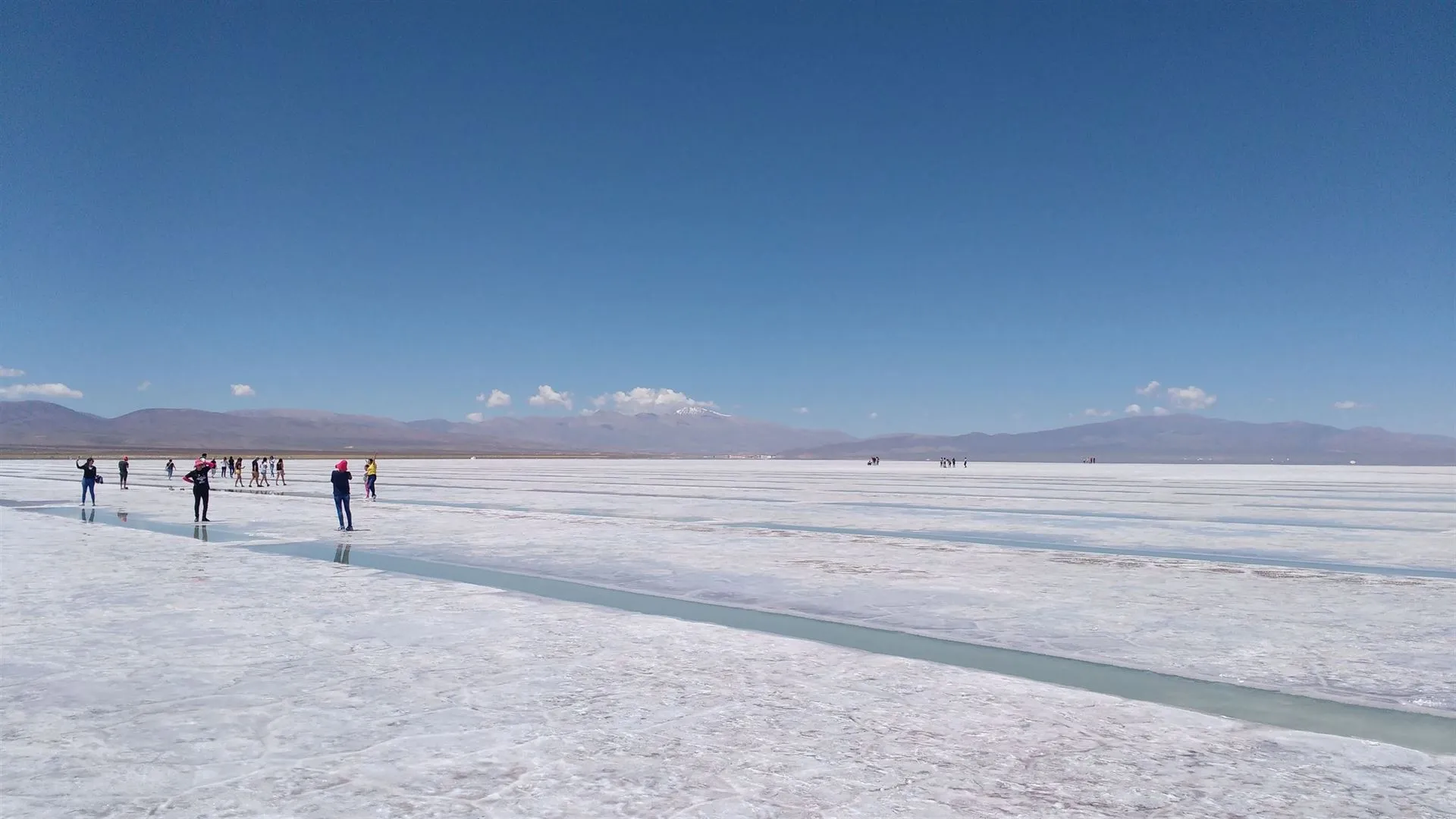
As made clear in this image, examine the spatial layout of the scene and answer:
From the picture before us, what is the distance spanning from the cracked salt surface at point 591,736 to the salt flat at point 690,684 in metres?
0.03

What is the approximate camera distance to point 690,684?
748cm

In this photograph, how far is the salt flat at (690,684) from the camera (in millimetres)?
5156

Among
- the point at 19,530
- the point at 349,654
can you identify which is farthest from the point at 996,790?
the point at 19,530

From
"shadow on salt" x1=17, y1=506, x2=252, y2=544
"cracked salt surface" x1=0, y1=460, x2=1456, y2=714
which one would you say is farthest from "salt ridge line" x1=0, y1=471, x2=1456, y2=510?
"shadow on salt" x1=17, y1=506, x2=252, y2=544

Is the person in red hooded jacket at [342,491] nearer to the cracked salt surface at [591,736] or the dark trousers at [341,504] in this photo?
the dark trousers at [341,504]

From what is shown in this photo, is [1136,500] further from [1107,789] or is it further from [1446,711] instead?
[1107,789]

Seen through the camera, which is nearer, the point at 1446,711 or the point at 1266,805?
the point at 1266,805

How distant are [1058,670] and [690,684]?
10.9ft

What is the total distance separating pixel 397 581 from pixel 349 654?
465 centimetres

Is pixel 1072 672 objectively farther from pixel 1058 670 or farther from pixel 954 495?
pixel 954 495

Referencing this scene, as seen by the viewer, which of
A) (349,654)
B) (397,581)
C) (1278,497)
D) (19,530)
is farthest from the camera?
(1278,497)

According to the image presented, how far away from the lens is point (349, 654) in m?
8.54

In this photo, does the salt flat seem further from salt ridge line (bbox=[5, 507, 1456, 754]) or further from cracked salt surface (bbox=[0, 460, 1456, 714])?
salt ridge line (bbox=[5, 507, 1456, 754])

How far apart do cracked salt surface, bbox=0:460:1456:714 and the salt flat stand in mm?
86
